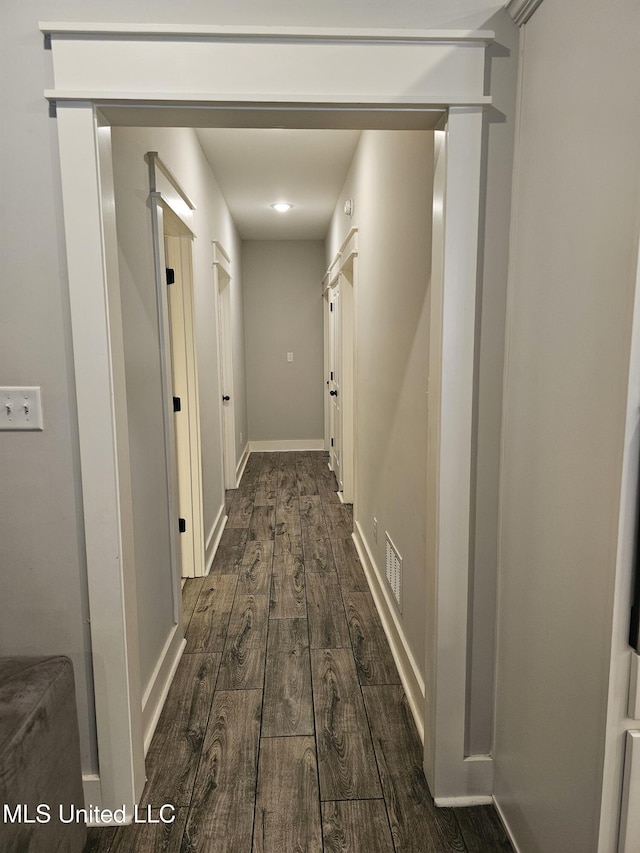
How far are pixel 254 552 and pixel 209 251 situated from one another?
6.85ft

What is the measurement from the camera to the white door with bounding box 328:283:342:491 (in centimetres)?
506

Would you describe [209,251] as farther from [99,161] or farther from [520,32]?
[520,32]

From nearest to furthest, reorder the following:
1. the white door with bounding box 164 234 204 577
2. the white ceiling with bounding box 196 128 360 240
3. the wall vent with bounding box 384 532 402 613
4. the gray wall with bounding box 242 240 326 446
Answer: the wall vent with bounding box 384 532 402 613 < the white door with bounding box 164 234 204 577 < the white ceiling with bounding box 196 128 360 240 < the gray wall with bounding box 242 240 326 446

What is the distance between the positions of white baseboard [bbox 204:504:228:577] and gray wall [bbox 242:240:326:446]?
2.98 meters

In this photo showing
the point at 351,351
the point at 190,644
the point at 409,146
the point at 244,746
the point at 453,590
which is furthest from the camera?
the point at 351,351

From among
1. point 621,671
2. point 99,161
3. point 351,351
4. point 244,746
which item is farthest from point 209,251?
point 621,671

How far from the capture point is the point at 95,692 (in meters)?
1.62

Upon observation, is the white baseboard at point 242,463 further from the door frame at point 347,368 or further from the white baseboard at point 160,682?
the white baseboard at point 160,682

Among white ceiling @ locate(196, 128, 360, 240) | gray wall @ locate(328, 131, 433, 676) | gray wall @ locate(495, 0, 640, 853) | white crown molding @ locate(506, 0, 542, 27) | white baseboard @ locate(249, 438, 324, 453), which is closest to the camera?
gray wall @ locate(495, 0, 640, 853)

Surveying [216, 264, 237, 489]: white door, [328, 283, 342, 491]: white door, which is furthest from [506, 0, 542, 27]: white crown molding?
[216, 264, 237, 489]: white door

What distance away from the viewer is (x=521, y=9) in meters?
1.37

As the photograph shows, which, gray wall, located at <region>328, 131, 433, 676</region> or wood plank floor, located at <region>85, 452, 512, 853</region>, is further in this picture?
gray wall, located at <region>328, 131, 433, 676</region>

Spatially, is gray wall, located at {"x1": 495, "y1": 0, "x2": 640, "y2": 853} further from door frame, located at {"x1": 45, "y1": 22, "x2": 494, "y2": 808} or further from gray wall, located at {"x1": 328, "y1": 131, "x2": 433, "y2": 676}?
gray wall, located at {"x1": 328, "y1": 131, "x2": 433, "y2": 676}

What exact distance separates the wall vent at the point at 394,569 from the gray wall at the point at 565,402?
2.87 feet
